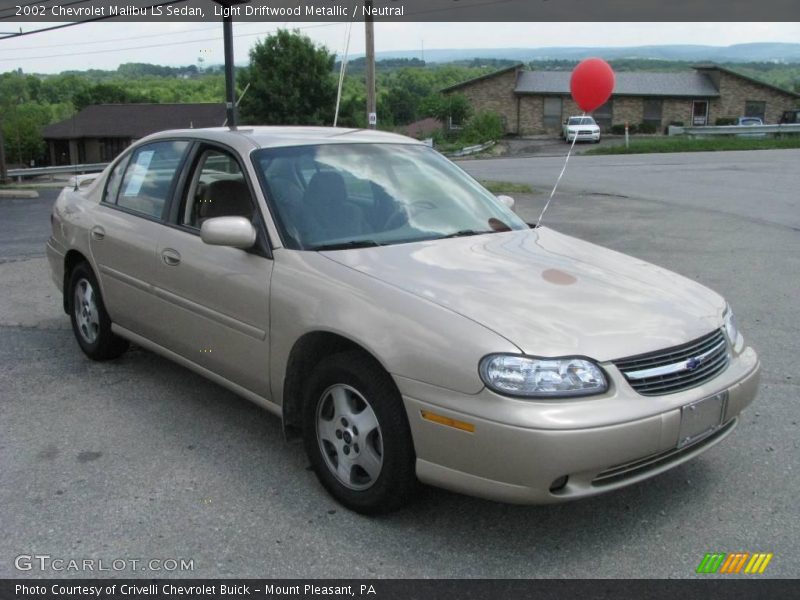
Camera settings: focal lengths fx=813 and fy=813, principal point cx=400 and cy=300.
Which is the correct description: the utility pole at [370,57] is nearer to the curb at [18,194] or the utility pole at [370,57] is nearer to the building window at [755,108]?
the curb at [18,194]

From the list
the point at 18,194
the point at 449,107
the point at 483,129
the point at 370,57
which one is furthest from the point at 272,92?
the point at 18,194

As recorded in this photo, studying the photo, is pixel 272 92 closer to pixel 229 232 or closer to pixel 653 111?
pixel 653 111

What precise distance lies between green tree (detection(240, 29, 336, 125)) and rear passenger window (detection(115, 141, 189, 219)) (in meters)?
57.1

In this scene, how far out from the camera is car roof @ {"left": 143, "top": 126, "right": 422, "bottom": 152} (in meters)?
4.42

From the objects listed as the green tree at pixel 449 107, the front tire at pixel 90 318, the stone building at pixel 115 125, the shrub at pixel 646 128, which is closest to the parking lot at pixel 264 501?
the front tire at pixel 90 318

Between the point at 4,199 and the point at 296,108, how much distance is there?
43870 millimetres

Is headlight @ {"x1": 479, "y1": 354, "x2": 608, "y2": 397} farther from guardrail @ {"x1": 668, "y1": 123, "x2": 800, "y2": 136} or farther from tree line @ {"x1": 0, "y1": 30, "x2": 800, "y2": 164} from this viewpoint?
guardrail @ {"x1": 668, "y1": 123, "x2": 800, "y2": 136}

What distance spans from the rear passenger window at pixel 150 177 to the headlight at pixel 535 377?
2.63 meters

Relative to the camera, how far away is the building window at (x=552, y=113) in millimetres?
59344

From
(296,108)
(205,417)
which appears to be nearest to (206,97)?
(296,108)

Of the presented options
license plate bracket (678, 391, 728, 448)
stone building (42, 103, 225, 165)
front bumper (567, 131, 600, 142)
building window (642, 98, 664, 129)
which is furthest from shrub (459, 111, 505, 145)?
license plate bracket (678, 391, 728, 448)

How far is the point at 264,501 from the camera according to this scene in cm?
364

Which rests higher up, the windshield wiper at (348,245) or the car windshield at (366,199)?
the car windshield at (366,199)
